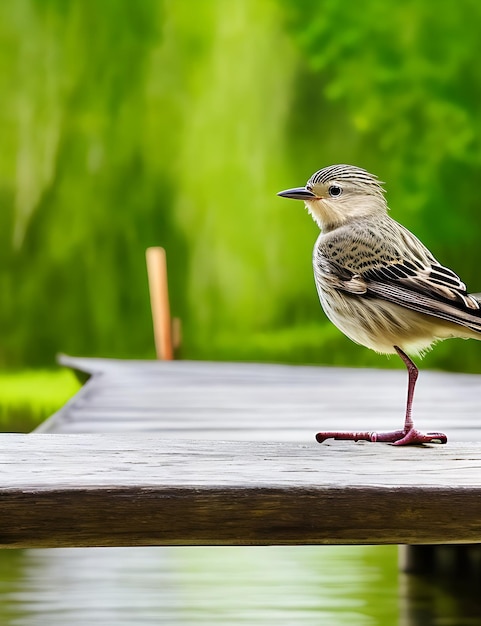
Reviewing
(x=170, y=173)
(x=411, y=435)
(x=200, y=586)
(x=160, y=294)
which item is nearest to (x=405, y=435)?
(x=411, y=435)

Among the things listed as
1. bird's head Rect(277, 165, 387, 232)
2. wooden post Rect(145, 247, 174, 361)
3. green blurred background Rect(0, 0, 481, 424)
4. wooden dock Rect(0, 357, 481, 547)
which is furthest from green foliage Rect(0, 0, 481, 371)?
wooden dock Rect(0, 357, 481, 547)

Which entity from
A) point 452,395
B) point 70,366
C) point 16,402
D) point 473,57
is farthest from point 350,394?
point 16,402

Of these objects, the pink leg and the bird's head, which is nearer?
the pink leg

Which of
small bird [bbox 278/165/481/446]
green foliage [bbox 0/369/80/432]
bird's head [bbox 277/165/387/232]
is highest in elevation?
bird's head [bbox 277/165/387/232]

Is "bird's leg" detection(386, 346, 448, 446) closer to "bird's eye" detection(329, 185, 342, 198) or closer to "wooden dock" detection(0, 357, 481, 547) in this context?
"wooden dock" detection(0, 357, 481, 547)

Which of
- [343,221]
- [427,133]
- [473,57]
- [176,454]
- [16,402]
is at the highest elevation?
[473,57]

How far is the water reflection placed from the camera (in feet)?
11.6

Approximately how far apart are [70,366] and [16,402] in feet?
17.9

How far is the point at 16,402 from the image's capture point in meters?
11.9

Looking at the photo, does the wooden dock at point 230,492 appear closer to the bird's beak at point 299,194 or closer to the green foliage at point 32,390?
the bird's beak at point 299,194

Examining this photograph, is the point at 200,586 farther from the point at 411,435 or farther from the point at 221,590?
the point at 411,435

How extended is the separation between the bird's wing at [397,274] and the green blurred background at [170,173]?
8.88 metres

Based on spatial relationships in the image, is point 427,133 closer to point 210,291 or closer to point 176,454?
point 210,291

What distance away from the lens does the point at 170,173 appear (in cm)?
1230
